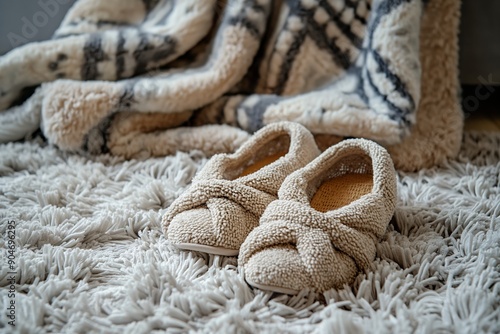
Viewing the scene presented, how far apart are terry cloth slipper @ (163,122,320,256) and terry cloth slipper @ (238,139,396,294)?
3 centimetres

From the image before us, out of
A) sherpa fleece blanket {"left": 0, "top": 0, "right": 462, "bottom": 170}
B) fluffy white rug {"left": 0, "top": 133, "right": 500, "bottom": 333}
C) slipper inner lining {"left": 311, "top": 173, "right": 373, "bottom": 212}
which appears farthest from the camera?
sherpa fleece blanket {"left": 0, "top": 0, "right": 462, "bottom": 170}

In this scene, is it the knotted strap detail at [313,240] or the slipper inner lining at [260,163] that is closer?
the knotted strap detail at [313,240]

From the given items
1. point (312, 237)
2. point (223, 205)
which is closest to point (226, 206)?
point (223, 205)

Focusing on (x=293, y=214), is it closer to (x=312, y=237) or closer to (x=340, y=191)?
(x=312, y=237)

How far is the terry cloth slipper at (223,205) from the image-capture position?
58 centimetres

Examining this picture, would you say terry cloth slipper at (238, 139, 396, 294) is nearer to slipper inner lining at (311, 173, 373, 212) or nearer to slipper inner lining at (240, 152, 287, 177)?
slipper inner lining at (311, 173, 373, 212)

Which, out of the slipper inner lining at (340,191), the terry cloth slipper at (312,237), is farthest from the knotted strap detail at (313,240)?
the slipper inner lining at (340,191)

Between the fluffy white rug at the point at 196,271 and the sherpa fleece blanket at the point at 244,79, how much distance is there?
126 mm

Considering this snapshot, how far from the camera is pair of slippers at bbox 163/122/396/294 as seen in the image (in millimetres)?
518

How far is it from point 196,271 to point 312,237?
6.0 inches

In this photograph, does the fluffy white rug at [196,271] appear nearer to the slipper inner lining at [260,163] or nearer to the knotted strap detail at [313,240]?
the knotted strap detail at [313,240]

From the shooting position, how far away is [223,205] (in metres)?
0.59

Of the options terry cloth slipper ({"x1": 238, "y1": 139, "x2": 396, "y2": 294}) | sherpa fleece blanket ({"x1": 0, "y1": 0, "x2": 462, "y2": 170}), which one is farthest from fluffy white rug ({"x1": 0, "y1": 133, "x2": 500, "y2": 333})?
sherpa fleece blanket ({"x1": 0, "y1": 0, "x2": 462, "y2": 170})

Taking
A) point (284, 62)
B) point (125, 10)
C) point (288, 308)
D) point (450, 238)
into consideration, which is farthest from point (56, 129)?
point (450, 238)
